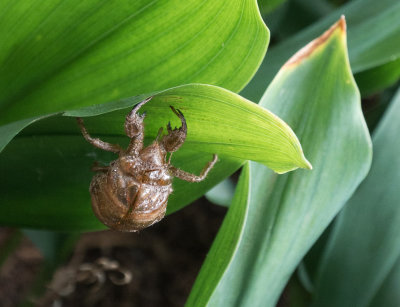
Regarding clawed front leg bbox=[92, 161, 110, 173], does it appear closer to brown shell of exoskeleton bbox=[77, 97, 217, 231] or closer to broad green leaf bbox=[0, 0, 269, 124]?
brown shell of exoskeleton bbox=[77, 97, 217, 231]

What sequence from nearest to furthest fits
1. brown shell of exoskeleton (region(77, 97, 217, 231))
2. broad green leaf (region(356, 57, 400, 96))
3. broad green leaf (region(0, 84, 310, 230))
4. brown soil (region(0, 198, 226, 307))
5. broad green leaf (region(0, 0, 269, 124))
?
1. broad green leaf (region(0, 84, 310, 230))
2. broad green leaf (region(0, 0, 269, 124))
3. brown shell of exoskeleton (region(77, 97, 217, 231))
4. broad green leaf (region(356, 57, 400, 96))
5. brown soil (region(0, 198, 226, 307))

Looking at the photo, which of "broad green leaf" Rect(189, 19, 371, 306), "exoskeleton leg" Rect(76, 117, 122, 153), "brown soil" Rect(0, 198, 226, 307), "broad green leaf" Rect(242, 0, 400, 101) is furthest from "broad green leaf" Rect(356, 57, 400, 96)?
"brown soil" Rect(0, 198, 226, 307)

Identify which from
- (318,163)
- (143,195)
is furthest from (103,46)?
(318,163)

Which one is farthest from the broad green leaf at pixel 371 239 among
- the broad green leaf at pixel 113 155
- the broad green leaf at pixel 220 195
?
the broad green leaf at pixel 113 155

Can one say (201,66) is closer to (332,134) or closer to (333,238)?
(332,134)

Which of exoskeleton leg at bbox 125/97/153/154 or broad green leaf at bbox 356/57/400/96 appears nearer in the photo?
exoskeleton leg at bbox 125/97/153/154

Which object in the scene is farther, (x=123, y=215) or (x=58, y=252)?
(x=58, y=252)
